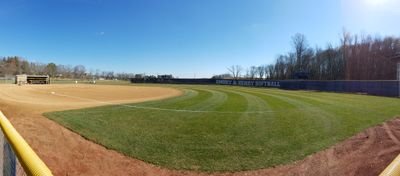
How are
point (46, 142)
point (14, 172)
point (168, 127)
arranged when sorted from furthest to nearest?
point (168, 127) < point (46, 142) < point (14, 172)

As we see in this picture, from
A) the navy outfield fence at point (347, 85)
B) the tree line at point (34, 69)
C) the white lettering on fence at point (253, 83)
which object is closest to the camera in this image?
the navy outfield fence at point (347, 85)

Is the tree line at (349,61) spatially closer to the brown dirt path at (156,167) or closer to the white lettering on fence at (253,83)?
the white lettering on fence at (253,83)

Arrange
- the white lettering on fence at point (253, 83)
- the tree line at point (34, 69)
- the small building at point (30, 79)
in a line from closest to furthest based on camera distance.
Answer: the white lettering on fence at point (253, 83) → the small building at point (30, 79) → the tree line at point (34, 69)

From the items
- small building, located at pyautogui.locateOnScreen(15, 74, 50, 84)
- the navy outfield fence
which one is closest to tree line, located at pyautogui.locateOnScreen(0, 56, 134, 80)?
small building, located at pyautogui.locateOnScreen(15, 74, 50, 84)

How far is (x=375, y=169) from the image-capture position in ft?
18.5

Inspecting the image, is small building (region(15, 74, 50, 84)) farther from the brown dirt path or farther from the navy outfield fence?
the brown dirt path

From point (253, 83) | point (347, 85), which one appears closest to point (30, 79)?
point (253, 83)

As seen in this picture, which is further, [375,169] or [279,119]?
[279,119]

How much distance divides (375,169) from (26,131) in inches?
401

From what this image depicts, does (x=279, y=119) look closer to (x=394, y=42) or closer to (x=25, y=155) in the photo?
(x=25, y=155)

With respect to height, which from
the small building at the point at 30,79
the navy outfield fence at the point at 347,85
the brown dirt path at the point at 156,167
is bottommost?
the brown dirt path at the point at 156,167

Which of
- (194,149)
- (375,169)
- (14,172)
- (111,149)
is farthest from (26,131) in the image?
(375,169)

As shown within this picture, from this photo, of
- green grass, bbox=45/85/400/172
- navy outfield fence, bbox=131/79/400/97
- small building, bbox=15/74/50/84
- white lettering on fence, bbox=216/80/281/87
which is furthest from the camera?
small building, bbox=15/74/50/84

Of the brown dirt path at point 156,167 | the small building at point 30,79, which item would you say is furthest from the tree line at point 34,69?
the brown dirt path at point 156,167
